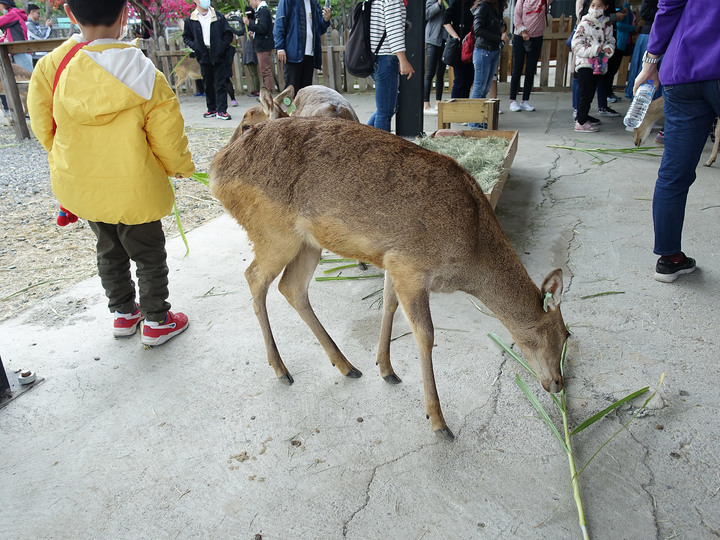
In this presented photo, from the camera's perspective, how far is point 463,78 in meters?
8.36

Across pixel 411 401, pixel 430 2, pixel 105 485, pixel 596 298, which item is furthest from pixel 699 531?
pixel 430 2

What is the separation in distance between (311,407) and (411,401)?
495 mm

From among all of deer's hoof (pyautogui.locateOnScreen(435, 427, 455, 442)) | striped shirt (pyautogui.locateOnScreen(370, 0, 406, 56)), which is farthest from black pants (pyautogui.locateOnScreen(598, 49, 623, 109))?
deer's hoof (pyautogui.locateOnScreen(435, 427, 455, 442))

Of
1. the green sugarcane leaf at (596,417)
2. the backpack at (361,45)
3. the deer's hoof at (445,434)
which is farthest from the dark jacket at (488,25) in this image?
the deer's hoof at (445,434)

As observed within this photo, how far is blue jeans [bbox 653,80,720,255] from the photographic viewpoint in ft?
10.2

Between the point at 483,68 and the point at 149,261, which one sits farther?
the point at 483,68

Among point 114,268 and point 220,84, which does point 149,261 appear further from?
point 220,84

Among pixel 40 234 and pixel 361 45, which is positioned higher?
pixel 361 45

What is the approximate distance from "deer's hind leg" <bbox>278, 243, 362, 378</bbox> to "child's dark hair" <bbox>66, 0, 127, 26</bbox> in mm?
1458

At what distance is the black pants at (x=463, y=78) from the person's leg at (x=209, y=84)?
460cm

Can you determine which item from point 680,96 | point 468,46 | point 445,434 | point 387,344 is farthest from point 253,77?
point 445,434

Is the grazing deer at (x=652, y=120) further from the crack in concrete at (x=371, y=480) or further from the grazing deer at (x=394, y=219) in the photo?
the crack in concrete at (x=371, y=480)

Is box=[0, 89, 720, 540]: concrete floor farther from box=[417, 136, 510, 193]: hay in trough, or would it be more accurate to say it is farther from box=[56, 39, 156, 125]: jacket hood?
box=[56, 39, 156, 125]: jacket hood

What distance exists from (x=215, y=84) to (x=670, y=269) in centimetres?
889
